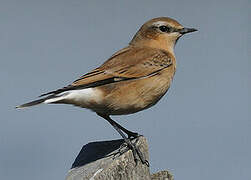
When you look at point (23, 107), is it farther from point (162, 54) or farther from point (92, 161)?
point (162, 54)

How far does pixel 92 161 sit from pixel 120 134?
1.77 meters

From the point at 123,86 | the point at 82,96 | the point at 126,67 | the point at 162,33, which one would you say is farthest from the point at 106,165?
the point at 162,33

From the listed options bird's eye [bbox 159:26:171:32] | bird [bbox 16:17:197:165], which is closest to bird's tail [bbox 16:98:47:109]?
bird [bbox 16:17:197:165]

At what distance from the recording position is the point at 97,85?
19.6 ft

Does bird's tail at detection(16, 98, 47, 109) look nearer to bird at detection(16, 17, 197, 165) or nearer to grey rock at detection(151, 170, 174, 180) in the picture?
bird at detection(16, 17, 197, 165)

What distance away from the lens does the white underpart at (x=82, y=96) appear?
5.67 metres

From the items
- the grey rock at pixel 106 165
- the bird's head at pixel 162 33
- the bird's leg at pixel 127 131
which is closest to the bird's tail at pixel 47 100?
the grey rock at pixel 106 165

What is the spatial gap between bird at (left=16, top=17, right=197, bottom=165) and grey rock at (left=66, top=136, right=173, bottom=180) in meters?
0.84

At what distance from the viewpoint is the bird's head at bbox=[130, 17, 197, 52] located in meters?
7.50

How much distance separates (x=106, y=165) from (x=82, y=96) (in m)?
2.22

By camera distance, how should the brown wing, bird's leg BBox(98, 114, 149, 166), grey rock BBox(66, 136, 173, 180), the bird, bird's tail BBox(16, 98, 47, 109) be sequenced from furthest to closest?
the brown wing → the bird → bird's tail BBox(16, 98, 47, 109) → bird's leg BBox(98, 114, 149, 166) → grey rock BBox(66, 136, 173, 180)

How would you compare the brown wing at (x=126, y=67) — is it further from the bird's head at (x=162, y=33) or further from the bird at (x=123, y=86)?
the bird's head at (x=162, y=33)

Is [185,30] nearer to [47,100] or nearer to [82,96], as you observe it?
[82,96]

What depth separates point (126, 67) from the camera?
20.9 feet
